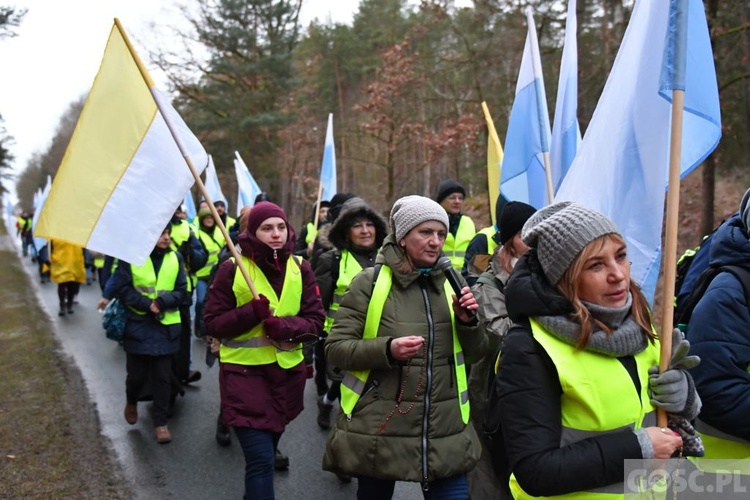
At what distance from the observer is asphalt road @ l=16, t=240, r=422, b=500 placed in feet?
15.1

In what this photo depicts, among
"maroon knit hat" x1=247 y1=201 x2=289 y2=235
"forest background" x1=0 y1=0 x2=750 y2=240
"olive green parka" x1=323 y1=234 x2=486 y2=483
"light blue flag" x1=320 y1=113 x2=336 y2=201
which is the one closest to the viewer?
"olive green parka" x1=323 y1=234 x2=486 y2=483

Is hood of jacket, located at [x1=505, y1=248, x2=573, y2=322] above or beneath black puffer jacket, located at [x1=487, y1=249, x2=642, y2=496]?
above

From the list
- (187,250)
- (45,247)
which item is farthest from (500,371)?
(45,247)

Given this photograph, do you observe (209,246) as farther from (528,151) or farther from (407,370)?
(407,370)

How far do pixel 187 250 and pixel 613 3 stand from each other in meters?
10.1

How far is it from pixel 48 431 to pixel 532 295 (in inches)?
209

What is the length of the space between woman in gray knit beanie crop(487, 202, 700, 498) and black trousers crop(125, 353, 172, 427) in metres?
4.42

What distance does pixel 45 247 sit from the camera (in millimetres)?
17016

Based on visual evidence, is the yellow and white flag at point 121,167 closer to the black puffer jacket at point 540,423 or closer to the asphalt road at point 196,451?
the asphalt road at point 196,451

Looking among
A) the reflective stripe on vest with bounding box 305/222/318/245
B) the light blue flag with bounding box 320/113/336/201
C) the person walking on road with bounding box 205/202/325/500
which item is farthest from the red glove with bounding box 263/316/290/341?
the light blue flag with bounding box 320/113/336/201

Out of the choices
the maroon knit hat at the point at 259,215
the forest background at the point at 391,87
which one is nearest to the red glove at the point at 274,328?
the maroon knit hat at the point at 259,215

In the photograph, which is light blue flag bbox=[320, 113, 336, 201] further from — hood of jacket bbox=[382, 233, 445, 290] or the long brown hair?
the long brown hair

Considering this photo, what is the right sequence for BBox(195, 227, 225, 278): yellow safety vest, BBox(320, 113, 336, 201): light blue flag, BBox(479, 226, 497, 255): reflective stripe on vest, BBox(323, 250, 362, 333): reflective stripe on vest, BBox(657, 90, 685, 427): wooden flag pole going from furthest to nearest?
BBox(195, 227, 225, 278): yellow safety vest, BBox(320, 113, 336, 201): light blue flag, BBox(323, 250, 362, 333): reflective stripe on vest, BBox(479, 226, 497, 255): reflective stripe on vest, BBox(657, 90, 685, 427): wooden flag pole

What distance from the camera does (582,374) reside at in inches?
73.0
